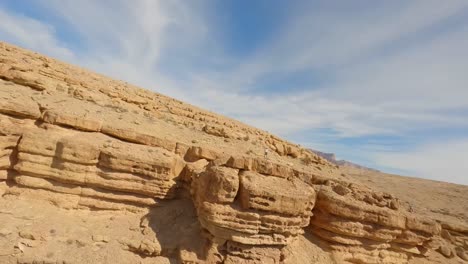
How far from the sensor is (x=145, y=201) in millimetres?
9953

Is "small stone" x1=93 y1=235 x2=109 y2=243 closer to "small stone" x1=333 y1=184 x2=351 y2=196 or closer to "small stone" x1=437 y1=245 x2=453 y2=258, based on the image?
"small stone" x1=333 y1=184 x2=351 y2=196

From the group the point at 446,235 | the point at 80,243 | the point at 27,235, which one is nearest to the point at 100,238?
the point at 80,243

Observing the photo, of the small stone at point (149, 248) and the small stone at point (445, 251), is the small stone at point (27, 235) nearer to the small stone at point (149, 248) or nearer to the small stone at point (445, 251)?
the small stone at point (149, 248)

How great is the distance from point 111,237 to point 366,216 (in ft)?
31.0

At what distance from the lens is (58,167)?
8.91 meters

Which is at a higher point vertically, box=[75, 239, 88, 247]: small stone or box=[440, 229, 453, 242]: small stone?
box=[440, 229, 453, 242]: small stone

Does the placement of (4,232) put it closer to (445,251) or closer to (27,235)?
(27,235)

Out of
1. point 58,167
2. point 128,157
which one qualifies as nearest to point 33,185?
point 58,167

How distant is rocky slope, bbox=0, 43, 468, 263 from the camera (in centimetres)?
845

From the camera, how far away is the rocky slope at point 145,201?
845 cm

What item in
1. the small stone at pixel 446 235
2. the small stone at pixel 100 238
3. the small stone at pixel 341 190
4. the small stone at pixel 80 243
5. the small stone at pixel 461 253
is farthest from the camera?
the small stone at pixel 446 235

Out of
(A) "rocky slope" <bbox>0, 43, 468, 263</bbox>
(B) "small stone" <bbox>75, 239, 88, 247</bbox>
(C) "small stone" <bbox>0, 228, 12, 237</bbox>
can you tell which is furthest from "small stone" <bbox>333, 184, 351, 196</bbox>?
(C) "small stone" <bbox>0, 228, 12, 237</bbox>

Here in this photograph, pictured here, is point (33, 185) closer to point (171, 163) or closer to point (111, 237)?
point (111, 237)

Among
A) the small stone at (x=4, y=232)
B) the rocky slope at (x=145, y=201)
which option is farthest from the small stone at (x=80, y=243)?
the small stone at (x=4, y=232)
